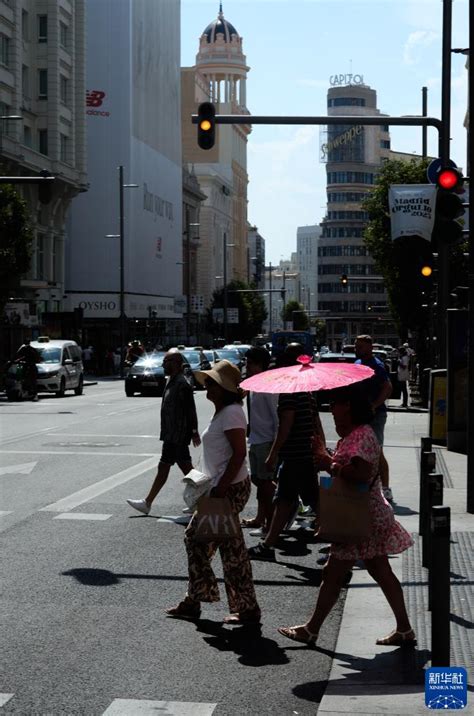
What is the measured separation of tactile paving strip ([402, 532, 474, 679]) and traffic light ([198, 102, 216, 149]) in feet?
27.3

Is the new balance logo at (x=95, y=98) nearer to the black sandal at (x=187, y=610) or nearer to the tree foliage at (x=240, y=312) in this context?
the tree foliage at (x=240, y=312)

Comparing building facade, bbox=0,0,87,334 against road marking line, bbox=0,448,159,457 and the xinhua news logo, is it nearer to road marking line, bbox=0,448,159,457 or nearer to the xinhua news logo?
road marking line, bbox=0,448,159,457

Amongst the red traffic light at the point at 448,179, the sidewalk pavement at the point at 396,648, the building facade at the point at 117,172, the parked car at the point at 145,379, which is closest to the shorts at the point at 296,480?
the sidewalk pavement at the point at 396,648

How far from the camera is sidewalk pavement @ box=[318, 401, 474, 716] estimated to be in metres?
6.19

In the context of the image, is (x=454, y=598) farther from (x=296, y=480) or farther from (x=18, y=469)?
(x=18, y=469)

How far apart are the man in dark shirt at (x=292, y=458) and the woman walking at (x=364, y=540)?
2994mm

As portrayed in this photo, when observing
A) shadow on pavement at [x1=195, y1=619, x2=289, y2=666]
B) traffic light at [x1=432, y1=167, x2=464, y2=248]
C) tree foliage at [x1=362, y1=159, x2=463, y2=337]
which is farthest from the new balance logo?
shadow on pavement at [x1=195, y1=619, x2=289, y2=666]

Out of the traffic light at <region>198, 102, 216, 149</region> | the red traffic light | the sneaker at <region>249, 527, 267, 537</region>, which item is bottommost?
the sneaker at <region>249, 527, 267, 537</region>

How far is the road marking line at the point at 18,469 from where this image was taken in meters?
17.4

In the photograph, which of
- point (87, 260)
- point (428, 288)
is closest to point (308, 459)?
point (428, 288)

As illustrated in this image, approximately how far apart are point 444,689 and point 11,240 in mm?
40376

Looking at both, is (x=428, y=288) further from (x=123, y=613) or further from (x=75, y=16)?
(x=75, y=16)

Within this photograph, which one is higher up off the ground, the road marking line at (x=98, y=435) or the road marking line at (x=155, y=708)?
the road marking line at (x=155, y=708)

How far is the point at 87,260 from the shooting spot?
294ft
